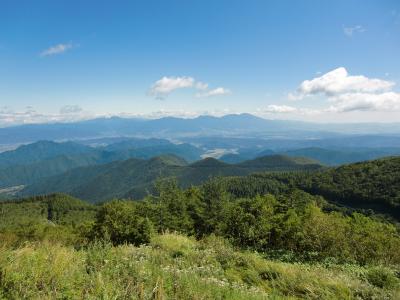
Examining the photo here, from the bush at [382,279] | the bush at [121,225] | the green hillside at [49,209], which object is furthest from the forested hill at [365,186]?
the bush at [382,279]

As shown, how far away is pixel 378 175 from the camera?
167125mm

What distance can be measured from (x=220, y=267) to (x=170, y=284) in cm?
316

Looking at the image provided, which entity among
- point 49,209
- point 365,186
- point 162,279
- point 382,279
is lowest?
point 49,209

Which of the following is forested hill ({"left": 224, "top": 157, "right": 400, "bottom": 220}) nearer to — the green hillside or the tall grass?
the green hillside

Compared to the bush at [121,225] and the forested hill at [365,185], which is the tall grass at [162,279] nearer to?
the bush at [121,225]

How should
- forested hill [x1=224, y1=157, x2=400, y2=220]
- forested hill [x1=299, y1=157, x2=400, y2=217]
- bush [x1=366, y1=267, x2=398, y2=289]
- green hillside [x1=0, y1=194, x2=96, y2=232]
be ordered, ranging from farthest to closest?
green hillside [x1=0, y1=194, x2=96, y2=232]
forested hill [x1=299, y1=157, x2=400, y2=217]
forested hill [x1=224, y1=157, x2=400, y2=220]
bush [x1=366, y1=267, x2=398, y2=289]

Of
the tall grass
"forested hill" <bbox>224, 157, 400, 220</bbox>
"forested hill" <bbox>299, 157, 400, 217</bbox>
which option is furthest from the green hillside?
the tall grass

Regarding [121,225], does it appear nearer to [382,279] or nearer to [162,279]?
[382,279]

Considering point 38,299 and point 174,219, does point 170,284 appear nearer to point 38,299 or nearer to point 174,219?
point 38,299

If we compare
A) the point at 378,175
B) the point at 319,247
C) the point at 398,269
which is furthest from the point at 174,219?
the point at 378,175

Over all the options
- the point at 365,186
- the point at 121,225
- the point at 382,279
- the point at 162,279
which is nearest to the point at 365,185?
the point at 365,186

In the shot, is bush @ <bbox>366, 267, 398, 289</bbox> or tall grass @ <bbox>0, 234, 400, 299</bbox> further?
bush @ <bbox>366, 267, 398, 289</bbox>

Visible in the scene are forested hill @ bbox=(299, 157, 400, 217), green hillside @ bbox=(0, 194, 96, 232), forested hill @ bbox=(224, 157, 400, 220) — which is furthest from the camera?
green hillside @ bbox=(0, 194, 96, 232)

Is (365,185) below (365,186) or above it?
above
